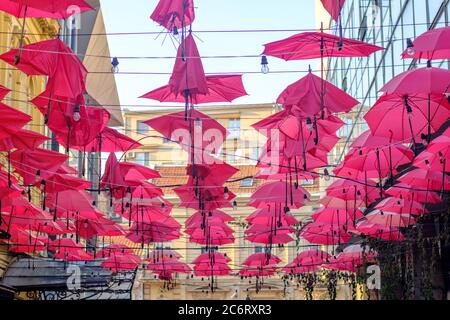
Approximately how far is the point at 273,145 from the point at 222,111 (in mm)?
36131

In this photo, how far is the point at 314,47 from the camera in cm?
1236

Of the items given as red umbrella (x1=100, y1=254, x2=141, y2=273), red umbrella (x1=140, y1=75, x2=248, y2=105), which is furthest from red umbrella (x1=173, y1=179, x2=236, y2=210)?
red umbrella (x1=100, y1=254, x2=141, y2=273)

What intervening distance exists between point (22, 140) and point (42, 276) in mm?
10867

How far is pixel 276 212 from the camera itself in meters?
21.2

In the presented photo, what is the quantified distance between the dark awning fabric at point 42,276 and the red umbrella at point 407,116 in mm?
12646

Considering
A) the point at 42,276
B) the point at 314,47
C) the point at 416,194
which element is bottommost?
the point at 42,276

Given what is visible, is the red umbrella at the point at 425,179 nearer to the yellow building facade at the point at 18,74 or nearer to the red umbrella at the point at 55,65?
the red umbrella at the point at 55,65

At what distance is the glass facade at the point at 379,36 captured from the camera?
17111 mm

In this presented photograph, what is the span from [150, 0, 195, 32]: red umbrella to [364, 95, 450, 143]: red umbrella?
3.36 meters

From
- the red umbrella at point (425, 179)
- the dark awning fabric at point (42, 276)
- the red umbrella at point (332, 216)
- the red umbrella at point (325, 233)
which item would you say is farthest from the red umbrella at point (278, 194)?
the dark awning fabric at point (42, 276)

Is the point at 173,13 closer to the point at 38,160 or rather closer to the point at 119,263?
the point at 38,160

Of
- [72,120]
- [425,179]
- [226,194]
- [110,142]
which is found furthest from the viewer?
[226,194]

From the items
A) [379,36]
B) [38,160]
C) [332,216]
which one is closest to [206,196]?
[332,216]

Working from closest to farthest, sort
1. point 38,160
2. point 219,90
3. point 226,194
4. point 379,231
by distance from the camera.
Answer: point 219,90 < point 38,160 < point 226,194 < point 379,231
